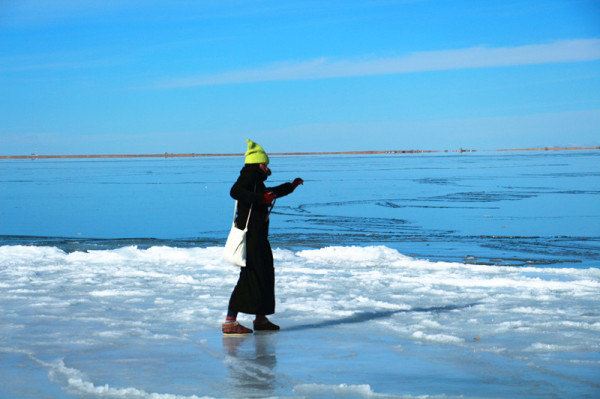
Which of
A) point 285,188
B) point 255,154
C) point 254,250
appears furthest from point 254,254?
point 255,154

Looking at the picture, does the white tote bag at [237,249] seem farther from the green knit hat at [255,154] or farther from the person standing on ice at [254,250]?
the green knit hat at [255,154]

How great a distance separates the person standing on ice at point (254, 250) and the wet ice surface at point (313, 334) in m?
0.24

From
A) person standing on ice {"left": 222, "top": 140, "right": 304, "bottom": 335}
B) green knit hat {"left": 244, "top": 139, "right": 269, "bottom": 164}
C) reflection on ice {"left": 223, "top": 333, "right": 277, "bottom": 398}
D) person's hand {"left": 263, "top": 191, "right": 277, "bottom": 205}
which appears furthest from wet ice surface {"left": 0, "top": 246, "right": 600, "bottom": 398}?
green knit hat {"left": 244, "top": 139, "right": 269, "bottom": 164}

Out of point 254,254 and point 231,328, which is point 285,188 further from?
point 231,328

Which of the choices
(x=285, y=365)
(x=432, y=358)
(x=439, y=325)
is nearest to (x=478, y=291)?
(x=439, y=325)

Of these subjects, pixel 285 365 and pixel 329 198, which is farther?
pixel 329 198

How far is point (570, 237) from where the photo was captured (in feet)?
56.3

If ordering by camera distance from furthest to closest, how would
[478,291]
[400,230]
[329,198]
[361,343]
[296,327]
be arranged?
1. [329,198]
2. [400,230]
3. [478,291]
4. [296,327]
5. [361,343]

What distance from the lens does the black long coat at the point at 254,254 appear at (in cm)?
687

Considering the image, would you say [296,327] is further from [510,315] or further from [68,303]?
[68,303]

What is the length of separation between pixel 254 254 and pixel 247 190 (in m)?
0.52

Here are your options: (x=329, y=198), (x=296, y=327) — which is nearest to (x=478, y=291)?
(x=296, y=327)

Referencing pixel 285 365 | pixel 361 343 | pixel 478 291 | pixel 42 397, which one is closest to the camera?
pixel 42 397

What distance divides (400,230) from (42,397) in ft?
48.1
